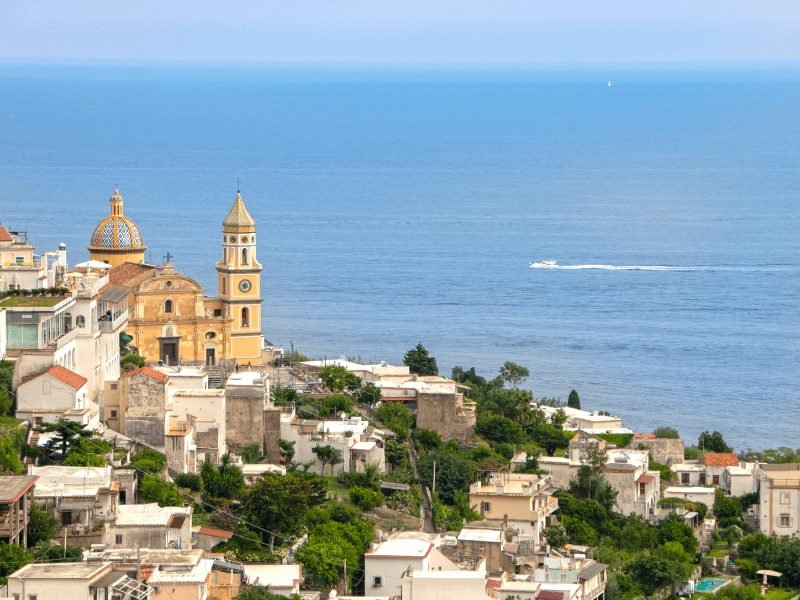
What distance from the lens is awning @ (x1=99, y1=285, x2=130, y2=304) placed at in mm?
52750

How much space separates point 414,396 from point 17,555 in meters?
19.7

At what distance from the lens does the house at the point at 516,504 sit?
1783 inches

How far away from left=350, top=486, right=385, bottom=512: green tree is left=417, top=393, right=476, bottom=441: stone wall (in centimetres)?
746

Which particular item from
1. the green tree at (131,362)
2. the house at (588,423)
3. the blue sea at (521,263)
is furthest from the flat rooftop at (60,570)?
the blue sea at (521,263)

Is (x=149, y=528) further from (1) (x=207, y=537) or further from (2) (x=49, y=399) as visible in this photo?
(2) (x=49, y=399)

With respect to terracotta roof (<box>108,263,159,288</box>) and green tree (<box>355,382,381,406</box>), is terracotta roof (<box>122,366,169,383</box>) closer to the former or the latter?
green tree (<box>355,382,381,406</box>)

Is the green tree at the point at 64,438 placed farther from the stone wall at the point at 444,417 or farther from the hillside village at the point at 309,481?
the stone wall at the point at 444,417

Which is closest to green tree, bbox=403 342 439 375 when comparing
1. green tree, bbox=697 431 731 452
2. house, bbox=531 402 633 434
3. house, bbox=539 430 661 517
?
house, bbox=531 402 633 434

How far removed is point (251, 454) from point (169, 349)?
37.6 feet

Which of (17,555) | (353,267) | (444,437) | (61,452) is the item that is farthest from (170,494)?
(353,267)

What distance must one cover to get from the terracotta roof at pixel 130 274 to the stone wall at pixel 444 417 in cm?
928

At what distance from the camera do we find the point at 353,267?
383 feet

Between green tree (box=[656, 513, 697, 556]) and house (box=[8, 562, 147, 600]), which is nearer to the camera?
house (box=[8, 562, 147, 600])

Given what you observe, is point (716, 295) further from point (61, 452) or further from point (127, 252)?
point (61, 452)
